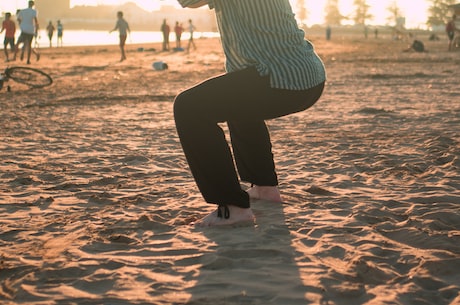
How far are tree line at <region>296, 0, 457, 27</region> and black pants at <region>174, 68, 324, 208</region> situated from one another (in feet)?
358

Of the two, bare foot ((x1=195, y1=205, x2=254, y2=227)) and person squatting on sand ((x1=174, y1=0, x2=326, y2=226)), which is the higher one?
person squatting on sand ((x1=174, y1=0, x2=326, y2=226))

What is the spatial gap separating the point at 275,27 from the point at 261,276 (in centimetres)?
128

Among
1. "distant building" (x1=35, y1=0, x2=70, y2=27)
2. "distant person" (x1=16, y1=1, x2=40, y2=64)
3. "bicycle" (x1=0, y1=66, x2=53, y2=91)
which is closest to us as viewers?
"bicycle" (x1=0, y1=66, x2=53, y2=91)

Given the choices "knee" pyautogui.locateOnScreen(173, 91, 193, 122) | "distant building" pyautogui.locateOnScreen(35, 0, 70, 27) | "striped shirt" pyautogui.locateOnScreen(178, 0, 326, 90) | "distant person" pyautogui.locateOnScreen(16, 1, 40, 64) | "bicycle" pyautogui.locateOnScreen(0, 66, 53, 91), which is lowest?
"bicycle" pyautogui.locateOnScreen(0, 66, 53, 91)

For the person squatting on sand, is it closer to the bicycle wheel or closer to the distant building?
A: the bicycle wheel

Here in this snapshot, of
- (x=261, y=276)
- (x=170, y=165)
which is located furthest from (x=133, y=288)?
(x=170, y=165)

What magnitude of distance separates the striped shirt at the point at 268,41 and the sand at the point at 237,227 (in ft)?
2.67

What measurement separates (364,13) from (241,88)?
136 metres

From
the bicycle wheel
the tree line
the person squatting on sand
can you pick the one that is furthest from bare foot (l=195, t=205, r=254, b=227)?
the tree line

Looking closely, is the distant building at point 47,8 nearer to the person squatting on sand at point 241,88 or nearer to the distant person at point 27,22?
the distant person at point 27,22

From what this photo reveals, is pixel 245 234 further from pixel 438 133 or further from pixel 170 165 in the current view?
pixel 438 133

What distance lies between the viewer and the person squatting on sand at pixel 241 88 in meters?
3.12

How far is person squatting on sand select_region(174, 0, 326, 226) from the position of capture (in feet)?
10.2

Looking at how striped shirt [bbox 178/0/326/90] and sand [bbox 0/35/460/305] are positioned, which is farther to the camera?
striped shirt [bbox 178/0/326/90]
